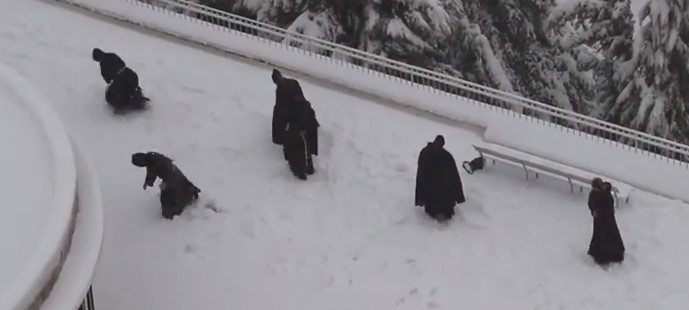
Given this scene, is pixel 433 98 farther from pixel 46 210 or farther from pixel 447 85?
pixel 46 210

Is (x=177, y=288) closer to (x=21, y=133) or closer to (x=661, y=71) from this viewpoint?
(x=21, y=133)

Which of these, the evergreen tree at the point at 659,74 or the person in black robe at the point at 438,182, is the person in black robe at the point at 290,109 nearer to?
the person in black robe at the point at 438,182

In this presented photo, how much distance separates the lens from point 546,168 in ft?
49.5

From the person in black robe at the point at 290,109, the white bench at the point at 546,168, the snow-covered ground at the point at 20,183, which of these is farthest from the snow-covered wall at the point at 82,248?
the white bench at the point at 546,168

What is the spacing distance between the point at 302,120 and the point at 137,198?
2.03m

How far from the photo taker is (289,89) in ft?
49.9

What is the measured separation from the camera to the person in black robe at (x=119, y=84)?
1642cm

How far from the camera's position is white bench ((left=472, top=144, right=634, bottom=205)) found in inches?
582

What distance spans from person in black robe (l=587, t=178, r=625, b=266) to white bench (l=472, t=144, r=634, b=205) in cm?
94

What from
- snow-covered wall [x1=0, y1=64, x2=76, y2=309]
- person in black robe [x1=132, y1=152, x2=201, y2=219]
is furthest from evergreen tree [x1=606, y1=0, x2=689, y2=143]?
snow-covered wall [x1=0, y1=64, x2=76, y2=309]

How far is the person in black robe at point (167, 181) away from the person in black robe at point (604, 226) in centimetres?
429

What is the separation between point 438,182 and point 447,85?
330 cm

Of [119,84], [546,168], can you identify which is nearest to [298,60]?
[119,84]

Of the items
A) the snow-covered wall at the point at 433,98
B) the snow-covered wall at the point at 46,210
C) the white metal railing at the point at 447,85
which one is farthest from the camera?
the white metal railing at the point at 447,85
